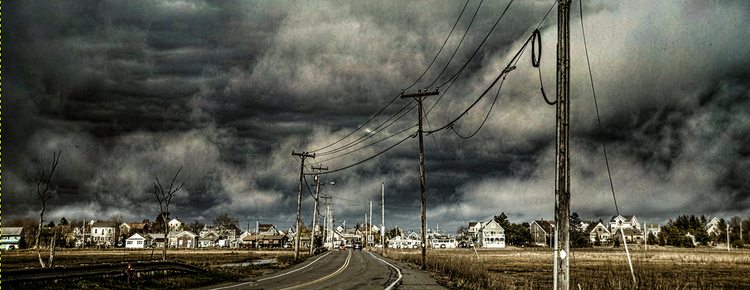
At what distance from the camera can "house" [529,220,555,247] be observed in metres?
148

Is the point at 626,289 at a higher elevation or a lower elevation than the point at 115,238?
higher

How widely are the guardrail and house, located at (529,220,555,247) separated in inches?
5446

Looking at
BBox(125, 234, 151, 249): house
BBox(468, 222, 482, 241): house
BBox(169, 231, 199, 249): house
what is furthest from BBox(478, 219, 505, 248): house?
BBox(125, 234, 151, 249): house

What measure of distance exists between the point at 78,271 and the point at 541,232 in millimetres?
150334

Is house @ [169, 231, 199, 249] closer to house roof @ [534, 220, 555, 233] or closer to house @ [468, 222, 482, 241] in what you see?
house @ [468, 222, 482, 241]

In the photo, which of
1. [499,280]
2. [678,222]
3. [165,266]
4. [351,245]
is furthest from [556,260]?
[678,222]

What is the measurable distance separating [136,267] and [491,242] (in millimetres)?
137434

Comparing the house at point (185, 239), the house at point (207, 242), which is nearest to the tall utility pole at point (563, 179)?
the house at point (185, 239)

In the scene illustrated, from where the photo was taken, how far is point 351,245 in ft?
420

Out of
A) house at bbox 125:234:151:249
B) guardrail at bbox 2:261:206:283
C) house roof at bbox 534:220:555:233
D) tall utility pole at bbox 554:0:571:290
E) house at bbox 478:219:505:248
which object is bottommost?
house at bbox 125:234:151:249

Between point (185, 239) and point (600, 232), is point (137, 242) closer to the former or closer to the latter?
point (185, 239)

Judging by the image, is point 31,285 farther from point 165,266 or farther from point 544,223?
point 544,223

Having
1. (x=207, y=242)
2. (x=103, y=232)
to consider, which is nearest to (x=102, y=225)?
(x=103, y=232)

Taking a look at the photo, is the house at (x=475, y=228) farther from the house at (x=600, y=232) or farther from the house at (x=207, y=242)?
the house at (x=207, y=242)
